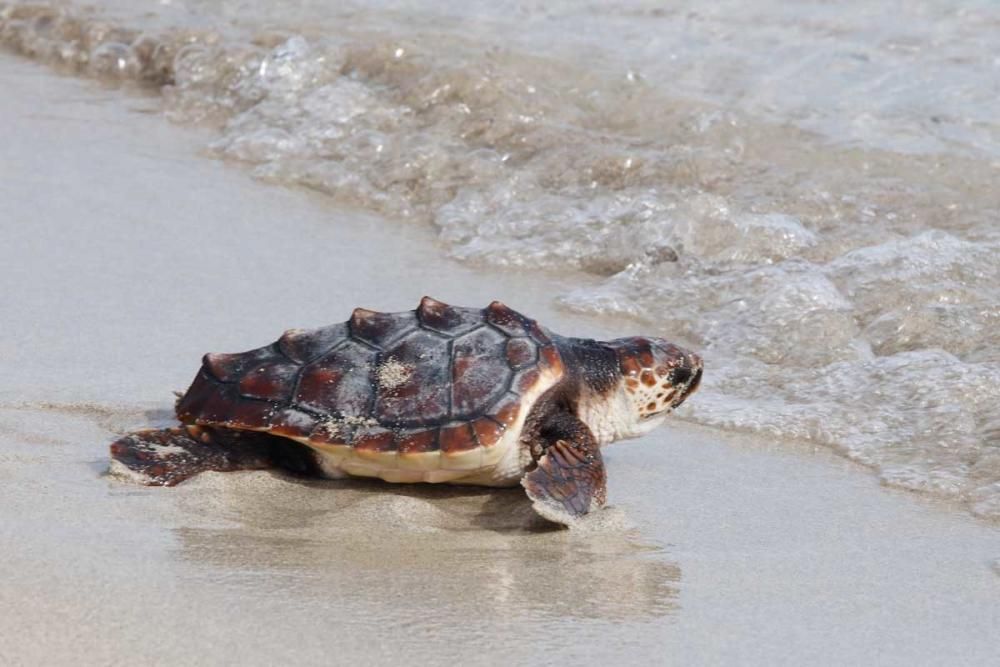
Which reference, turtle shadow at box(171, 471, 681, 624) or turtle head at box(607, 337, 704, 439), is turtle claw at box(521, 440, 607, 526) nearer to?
turtle shadow at box(171, 471, 681, 624)

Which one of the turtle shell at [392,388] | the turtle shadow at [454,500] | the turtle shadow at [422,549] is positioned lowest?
the turtle shadow at [454,500]

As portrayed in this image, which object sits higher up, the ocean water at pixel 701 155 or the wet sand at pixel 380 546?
the ocean water at pixel 701 155

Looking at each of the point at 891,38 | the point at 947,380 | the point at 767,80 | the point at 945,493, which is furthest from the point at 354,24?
the point at 945,493

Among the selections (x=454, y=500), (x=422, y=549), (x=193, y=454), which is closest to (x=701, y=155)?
(x=454, y=500)

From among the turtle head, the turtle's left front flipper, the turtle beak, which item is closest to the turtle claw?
the turtle's left front flipper

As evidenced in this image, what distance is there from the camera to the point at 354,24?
9586 millimetres

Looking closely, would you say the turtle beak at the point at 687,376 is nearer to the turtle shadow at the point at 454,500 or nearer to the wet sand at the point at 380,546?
the wet sand at the point at 380,546

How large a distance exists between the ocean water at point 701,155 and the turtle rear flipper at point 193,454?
149 cm

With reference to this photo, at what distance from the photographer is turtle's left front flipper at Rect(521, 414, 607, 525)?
347cm

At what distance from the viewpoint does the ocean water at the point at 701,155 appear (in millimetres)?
4938

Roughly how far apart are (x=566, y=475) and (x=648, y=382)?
1.92 feet

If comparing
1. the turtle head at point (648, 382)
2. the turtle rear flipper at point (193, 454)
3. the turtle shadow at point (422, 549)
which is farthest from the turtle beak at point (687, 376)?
the turtle rear flipper at point (193, 454)

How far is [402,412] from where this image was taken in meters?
3.61

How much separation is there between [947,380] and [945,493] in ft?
2.52
